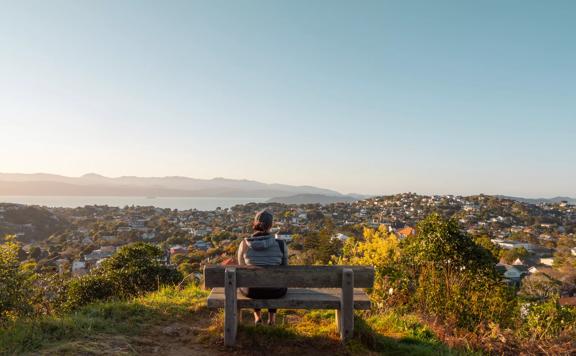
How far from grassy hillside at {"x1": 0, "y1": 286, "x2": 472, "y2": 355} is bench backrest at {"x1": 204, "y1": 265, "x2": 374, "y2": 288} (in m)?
0.62

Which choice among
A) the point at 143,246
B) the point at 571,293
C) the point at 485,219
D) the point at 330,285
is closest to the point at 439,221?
the point at 330,285

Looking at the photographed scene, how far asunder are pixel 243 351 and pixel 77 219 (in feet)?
314

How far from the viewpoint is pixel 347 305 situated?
3.51 meters

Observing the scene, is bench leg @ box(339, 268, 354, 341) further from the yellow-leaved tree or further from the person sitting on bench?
the yellow-leaved tree

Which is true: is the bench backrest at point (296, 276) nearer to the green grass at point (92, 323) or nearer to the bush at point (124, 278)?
the green grass at point (92, 323)

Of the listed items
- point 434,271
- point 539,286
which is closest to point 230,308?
point 434,271

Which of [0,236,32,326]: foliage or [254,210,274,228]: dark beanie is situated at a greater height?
[254,210,274,228]: dark beanie

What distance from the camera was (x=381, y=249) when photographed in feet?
24.2

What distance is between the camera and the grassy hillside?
341 centimetres

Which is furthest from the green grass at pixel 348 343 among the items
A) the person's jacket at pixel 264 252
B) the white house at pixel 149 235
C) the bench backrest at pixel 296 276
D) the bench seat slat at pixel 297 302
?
the white house at pixel 149 235

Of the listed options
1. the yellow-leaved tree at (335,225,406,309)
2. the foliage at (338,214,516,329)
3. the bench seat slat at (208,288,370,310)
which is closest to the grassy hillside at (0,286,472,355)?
the bench seat slat at (208,288,370,310)

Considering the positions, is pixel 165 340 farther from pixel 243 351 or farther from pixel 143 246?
pixel 143 246

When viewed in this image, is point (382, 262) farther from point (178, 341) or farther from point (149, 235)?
point (149, 235)

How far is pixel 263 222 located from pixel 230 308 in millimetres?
943
